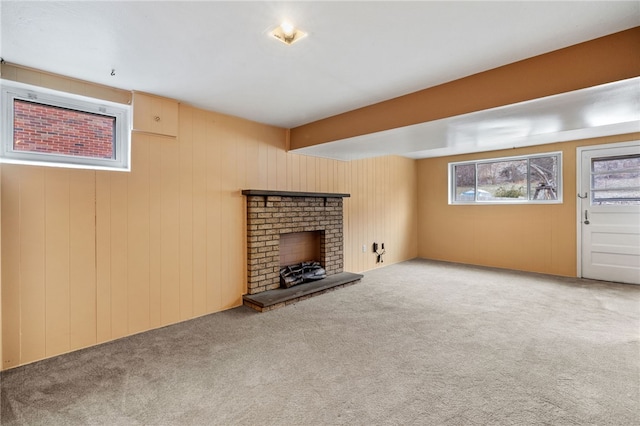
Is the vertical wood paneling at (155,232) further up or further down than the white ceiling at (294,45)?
further down

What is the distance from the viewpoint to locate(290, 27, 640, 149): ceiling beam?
1910 millimetres

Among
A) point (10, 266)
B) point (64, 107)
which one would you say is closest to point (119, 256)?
point (10, 266)

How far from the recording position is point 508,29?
72.6 inches

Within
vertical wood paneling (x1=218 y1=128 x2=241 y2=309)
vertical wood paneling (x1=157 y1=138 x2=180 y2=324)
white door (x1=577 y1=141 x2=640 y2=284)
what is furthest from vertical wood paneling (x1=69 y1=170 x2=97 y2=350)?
white door (x1=577 y1=141 x2=640 y2=284)

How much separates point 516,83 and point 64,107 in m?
3.78

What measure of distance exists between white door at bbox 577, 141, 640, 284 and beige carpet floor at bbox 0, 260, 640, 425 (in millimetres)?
1297

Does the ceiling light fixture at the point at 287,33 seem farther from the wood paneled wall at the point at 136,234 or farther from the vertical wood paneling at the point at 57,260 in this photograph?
the vertical wood paneling at the point at 57,260

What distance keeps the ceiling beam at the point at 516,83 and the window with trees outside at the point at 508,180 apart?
369 centimetres

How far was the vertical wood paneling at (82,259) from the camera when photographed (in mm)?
2539

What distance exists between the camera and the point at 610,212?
455 centimetres

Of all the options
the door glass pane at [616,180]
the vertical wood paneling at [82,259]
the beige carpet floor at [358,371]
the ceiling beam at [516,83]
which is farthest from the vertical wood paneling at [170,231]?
the door glass pane at [616,180]

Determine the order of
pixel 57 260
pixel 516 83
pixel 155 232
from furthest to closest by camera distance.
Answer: pixel 155 232 < pixel 57 260 < pixel 516 83

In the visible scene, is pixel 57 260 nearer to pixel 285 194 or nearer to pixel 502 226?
pixel 285 194

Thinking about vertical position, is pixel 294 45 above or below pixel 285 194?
above
